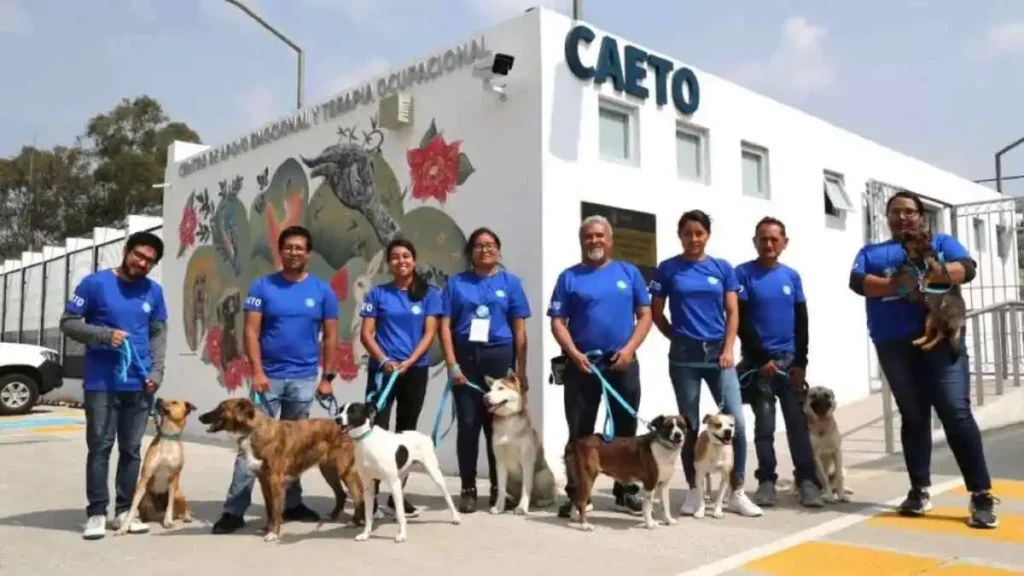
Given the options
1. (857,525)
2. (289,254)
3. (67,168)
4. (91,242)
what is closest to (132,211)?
(67,168)

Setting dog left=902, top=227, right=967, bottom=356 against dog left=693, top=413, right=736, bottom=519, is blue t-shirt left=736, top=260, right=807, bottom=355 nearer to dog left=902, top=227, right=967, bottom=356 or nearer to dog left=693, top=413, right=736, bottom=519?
dog left=693, top=413, right=736, bottom=519

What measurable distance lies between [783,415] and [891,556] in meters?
1.36

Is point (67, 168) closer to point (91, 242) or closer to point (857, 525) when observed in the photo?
point (91, 242)

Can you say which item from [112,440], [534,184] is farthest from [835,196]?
[112,440]

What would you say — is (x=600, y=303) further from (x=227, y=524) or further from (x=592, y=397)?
(x=227, y=524)

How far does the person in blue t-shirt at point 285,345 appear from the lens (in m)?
5.04

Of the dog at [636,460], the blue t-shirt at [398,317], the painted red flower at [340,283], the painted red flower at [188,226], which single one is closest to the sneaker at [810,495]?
the dog at [636,460]

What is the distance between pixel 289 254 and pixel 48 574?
87.0 inches

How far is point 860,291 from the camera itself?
16.5ft

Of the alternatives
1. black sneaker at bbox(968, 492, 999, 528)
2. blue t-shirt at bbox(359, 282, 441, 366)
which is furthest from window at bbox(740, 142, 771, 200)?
blue t-shirt at bbox(359, 282, 441, 366)

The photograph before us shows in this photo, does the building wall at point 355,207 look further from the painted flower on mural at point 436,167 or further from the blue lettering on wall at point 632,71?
the blue lettering on wall at point 632,71

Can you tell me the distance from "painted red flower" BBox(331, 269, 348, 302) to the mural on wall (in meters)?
0.01

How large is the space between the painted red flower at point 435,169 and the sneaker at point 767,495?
4.12 m

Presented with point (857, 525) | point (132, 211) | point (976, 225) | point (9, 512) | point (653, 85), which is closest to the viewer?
point (857, 525)
